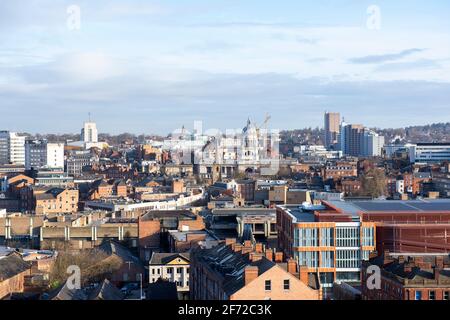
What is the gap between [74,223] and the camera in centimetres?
2780

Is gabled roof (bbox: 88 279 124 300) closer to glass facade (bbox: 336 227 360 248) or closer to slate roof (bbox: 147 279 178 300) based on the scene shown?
slate roof (bbox: 147 279 178 300)

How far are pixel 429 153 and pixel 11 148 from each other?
38.4m

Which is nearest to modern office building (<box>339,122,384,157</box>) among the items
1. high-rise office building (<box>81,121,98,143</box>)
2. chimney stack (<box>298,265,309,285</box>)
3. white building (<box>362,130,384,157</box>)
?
white building (<box>362,130,384,157</box>)

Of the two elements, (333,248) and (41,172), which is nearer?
(333,248)

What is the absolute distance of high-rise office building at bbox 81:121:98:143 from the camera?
99375 mm

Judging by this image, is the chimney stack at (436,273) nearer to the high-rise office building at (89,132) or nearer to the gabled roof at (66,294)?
the gabled roof at (66,294)

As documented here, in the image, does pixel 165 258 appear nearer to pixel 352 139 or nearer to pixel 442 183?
pixel 442 183

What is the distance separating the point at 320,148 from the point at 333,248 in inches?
3055

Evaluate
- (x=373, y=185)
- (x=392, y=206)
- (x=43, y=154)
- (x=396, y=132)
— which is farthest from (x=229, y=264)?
(x=396, y=132)

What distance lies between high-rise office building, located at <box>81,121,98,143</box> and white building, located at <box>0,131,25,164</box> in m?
23.5
